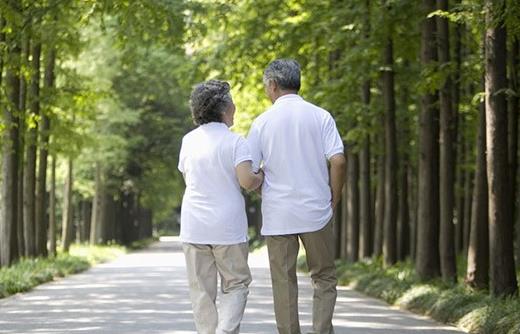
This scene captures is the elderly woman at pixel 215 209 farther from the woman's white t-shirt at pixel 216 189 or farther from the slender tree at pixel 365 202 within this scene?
the slender tree at pixel 365 202

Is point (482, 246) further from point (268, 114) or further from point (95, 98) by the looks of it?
point (95, 98)

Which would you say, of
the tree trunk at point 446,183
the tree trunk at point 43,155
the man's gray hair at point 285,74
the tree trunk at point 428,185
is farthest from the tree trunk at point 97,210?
the man's gray hair at point 285,74

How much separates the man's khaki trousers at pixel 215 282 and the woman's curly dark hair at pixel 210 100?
2.84ft

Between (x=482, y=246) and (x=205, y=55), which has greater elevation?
(x=205, y=55)

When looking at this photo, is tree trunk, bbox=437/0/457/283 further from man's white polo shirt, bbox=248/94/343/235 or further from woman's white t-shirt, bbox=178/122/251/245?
woman's white t-shirt, bbox=178/122/251/245

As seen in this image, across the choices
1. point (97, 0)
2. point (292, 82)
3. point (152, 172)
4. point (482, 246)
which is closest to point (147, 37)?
point (97, 0)

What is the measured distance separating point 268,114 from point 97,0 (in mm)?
10867

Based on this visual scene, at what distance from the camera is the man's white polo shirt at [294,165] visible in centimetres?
838

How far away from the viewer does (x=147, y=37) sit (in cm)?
2200

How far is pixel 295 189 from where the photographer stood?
27.4 ft

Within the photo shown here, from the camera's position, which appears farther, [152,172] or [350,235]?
[152,172]

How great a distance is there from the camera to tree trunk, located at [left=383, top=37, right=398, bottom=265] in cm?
2462

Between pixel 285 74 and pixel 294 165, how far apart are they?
2.16 ft

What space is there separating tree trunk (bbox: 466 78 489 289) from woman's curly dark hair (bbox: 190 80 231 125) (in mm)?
8836
